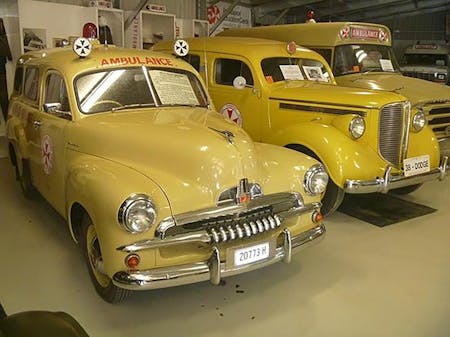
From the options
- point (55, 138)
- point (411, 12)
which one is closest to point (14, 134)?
point (55, 138)

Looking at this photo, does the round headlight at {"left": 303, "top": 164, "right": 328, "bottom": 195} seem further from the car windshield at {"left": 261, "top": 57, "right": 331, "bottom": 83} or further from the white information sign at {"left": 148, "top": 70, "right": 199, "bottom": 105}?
the car windshield at {"left": 261, "top": 57, "right": 331, "bottom": 83}

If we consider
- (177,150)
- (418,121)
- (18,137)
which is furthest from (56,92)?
(418,121)

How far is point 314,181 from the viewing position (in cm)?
288

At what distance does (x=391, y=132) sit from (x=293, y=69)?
49.6 inches

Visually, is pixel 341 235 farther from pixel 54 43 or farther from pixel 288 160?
pixel 54 43

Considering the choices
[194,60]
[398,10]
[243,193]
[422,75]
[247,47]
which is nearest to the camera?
[243,193]

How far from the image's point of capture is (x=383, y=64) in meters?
5.88

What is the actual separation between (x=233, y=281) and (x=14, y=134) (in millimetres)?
2567

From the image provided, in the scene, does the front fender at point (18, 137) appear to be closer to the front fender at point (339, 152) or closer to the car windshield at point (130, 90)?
the car windshield at point (130, 90)

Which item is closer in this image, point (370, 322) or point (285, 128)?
point (370, 322)

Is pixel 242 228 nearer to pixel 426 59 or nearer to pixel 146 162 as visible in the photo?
pixel 146 162

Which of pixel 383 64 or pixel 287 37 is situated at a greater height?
pixel 287 37

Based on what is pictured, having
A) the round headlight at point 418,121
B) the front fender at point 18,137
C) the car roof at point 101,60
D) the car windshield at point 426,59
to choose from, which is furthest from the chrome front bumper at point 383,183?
the car windshield at point 426,59

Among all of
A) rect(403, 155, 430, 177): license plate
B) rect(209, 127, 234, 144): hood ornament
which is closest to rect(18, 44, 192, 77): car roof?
rect(209, 127, 234, 144): hood ornament
